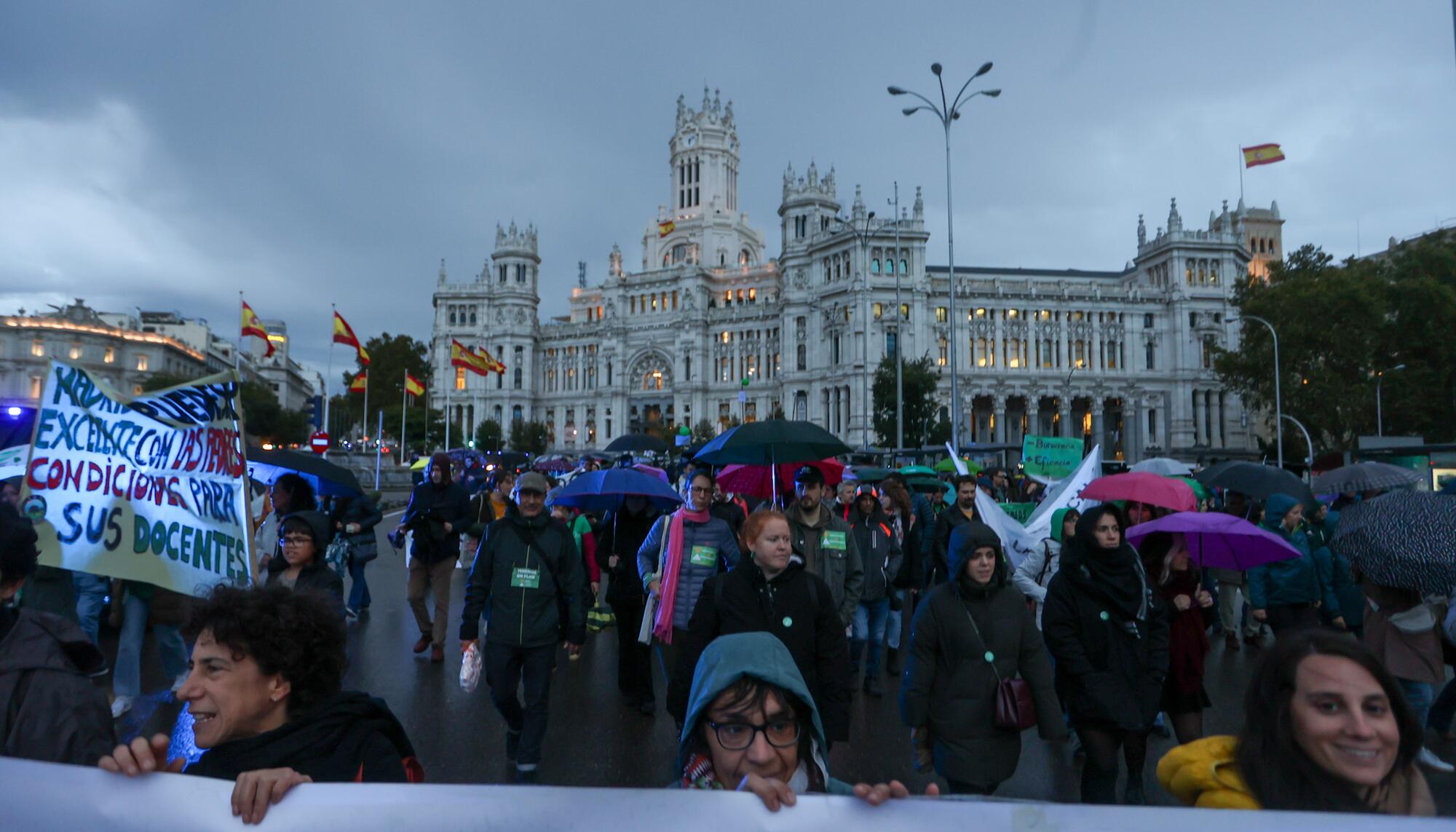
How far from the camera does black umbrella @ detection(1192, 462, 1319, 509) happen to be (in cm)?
776

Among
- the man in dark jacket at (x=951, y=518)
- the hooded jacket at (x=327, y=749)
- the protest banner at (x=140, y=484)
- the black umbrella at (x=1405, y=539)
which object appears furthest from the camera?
the man in dark jacket at (x=951, y=518)

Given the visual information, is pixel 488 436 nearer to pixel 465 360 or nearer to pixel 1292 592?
pixel 465 360

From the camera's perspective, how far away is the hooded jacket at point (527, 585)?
207 inches

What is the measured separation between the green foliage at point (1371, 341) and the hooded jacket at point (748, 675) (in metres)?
41.5

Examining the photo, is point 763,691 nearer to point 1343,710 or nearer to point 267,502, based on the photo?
point 1343,710

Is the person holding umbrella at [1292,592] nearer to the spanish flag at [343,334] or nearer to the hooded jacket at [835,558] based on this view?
the hooded jacket at [835,558]

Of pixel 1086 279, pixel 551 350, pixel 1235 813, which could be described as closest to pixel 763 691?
pixel 1235 813

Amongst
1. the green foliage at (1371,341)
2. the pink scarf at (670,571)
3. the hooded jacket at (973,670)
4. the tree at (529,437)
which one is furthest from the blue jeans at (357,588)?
the tree at (529,437)

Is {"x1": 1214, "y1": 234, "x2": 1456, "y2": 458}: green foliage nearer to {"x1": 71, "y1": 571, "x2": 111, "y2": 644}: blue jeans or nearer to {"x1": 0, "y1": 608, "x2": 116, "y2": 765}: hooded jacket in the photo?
{"x1": 71, "y1": 571, "x2": 111, "y2": 644}: blue jeans

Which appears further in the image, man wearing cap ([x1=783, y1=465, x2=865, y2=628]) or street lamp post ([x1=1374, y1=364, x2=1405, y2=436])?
street lamp post ([x1=1374, y1=364, x2=1405, y2=436])

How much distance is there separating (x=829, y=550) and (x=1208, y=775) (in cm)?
453

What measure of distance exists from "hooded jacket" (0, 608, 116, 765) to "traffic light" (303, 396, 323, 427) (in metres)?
39.2

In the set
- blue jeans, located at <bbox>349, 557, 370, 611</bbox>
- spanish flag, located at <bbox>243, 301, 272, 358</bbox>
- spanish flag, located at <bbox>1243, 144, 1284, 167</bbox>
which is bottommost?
blue jeans, located at <bbox>349, 557, 370, 611</bbox>

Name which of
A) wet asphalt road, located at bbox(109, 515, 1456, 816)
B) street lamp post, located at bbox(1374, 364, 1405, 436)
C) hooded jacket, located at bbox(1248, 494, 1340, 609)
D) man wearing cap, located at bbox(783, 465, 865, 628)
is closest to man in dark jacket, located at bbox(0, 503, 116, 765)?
wet asphalt road, located at bbox(109, 515, 1456, 816)
